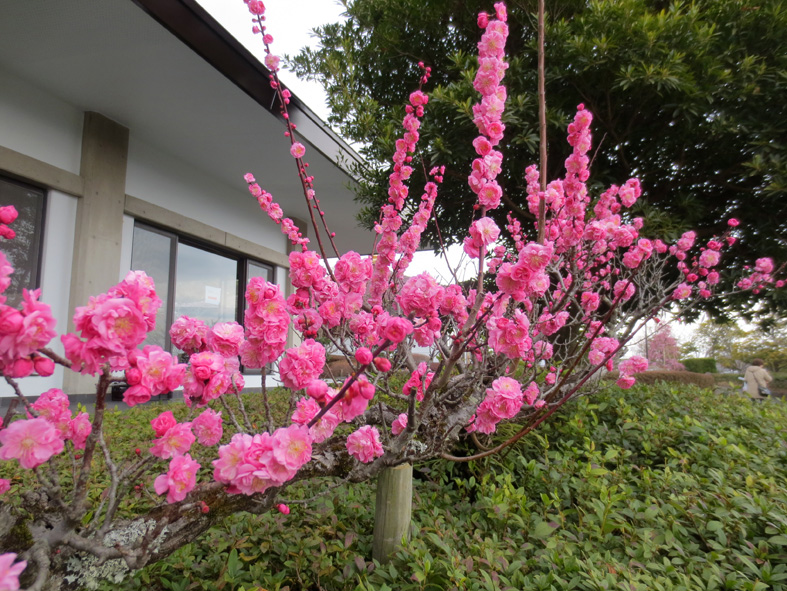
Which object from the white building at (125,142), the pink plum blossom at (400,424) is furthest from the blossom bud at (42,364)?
the white building at (125,142)

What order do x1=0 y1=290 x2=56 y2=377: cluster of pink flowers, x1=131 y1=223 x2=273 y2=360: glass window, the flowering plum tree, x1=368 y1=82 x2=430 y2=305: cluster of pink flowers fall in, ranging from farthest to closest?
x1=131 y1=223 x2=273 y2=360: glass window, x1=368 y1=82 x2=430 y2=305: cluster of pink flowers, the flowering plum tree, x1=0 y1=290 x2=56 y2=377: cluster of pink flowers

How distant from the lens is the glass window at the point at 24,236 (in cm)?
404

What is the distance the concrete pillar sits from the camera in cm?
439

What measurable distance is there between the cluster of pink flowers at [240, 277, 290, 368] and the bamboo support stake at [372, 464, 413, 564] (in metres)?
0.83

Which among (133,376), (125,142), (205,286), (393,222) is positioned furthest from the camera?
(205,286)

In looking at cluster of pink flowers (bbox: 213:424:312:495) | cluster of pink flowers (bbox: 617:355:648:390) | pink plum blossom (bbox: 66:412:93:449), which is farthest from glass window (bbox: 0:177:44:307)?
cluster of pink flowers (bbox: 617:355:648:390)

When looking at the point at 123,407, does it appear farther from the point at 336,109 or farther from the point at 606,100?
the point at 606,100

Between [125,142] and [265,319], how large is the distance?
5.28 meters

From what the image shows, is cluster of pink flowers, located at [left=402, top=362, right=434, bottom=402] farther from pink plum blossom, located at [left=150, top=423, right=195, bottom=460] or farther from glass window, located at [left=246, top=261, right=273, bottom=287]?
glass window, located at [left=246, top=261, right=273, bottom=287]

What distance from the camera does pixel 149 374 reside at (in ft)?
2.69

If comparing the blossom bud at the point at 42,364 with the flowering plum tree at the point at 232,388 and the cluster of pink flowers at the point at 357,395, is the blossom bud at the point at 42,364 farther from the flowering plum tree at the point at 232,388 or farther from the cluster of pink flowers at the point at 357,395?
the cluster of pink flowers at the point at 357,395

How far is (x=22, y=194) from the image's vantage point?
4.14 m

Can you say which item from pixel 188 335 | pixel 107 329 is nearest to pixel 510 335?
pixel 188 335

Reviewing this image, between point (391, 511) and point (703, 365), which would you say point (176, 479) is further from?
point (703, 365)
